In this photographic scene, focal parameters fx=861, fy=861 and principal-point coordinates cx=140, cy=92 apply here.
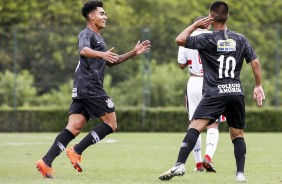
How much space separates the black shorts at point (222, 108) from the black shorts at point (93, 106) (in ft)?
4.49

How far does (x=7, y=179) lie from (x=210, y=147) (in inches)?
126

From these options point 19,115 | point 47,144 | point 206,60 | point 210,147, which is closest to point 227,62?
point 206,60

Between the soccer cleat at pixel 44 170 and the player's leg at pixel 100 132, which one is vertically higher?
the player's leg at pixel 100 132

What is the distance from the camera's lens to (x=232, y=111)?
10102 mm

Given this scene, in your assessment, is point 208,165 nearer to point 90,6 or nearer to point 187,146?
point 187,146

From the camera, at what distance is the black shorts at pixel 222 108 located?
1000 cm

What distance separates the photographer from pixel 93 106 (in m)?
10.9

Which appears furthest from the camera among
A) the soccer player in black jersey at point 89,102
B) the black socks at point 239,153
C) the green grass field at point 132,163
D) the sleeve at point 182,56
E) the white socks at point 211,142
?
the sleeve at point 182,56

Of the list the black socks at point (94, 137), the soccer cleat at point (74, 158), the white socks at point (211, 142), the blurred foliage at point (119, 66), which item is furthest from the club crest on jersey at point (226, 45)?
the blurred foliage at point (119, 66)

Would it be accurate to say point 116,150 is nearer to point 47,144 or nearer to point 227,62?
point 47,144

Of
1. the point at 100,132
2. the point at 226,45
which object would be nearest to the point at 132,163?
the point at 100,132

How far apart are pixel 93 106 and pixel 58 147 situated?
68 centimetres

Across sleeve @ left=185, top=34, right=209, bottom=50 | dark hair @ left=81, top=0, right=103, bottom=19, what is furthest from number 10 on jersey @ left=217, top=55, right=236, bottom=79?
dark hair @ left=81, top=0, right=103, bottom=19

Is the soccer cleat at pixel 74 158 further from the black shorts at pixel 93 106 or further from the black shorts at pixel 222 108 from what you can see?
the black shorts at pixel 222 108
